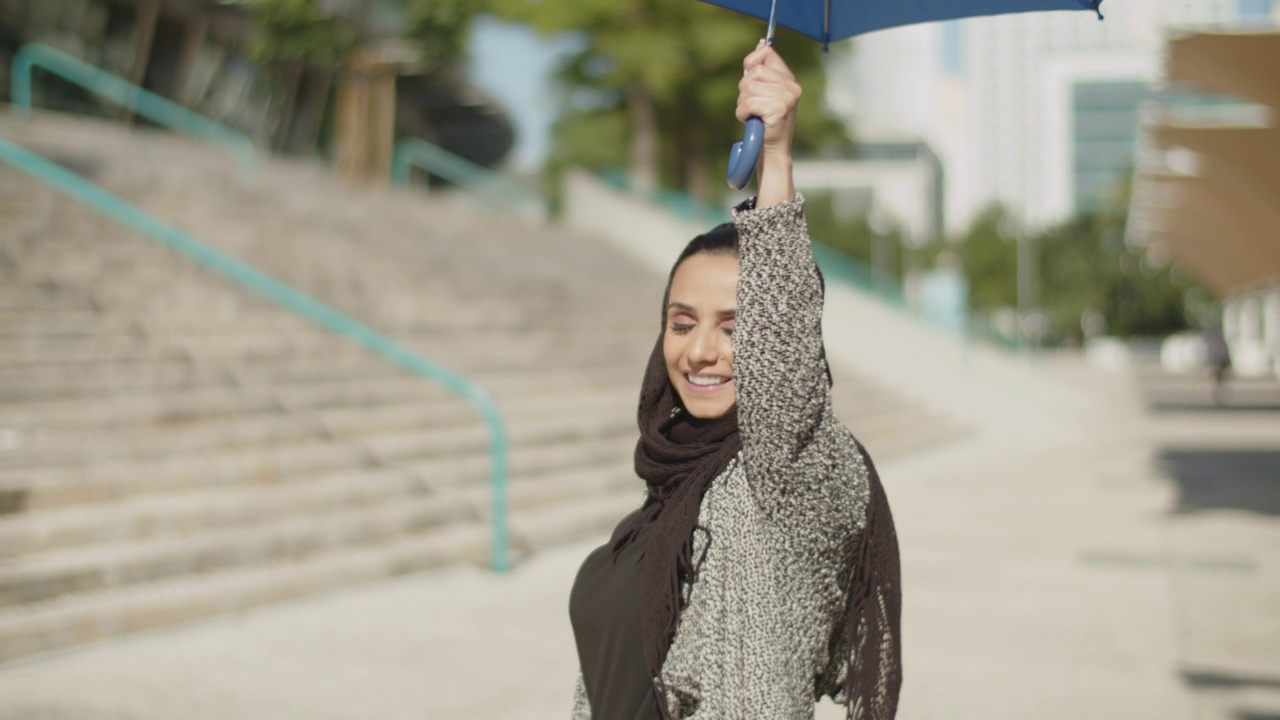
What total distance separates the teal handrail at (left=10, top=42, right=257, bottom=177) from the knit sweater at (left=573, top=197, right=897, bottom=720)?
17133 mm

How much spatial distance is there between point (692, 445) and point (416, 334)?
32.5ft

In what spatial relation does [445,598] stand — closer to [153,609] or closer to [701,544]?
[153,609]

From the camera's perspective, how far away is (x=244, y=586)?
660 cm

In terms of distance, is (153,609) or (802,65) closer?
(153,609)

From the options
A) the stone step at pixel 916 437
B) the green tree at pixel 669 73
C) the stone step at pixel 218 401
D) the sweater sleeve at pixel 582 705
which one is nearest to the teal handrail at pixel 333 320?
the stone step at pixel 218 401

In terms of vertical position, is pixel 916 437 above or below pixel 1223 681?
below

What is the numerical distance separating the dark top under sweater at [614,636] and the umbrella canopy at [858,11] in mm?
1043

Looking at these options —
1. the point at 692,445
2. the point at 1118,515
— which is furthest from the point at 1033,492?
the point at 692,445

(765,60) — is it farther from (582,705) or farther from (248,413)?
(248,413)

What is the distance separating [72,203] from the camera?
11242 mm

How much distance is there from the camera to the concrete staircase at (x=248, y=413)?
648cm

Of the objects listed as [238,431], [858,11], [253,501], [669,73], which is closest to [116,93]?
[669,73]

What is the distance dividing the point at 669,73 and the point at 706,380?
24185 mm

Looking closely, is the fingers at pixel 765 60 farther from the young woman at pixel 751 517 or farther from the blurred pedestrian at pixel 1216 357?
the blurred pedestrian at pixel 1216 357
